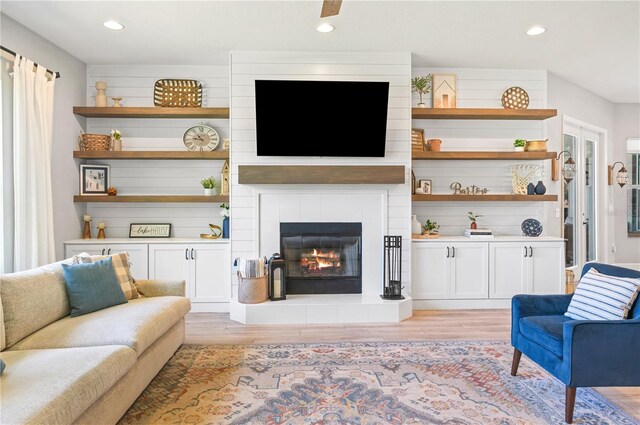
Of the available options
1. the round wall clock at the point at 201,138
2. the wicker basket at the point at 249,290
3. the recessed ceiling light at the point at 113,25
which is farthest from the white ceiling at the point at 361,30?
the wicker basket at the point at 249,290

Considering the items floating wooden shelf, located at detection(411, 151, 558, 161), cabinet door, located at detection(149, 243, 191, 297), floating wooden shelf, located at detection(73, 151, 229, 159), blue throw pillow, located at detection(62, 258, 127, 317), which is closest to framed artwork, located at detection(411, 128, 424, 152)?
floating wooden shelf, located at detection(411, 151, 558, 161)

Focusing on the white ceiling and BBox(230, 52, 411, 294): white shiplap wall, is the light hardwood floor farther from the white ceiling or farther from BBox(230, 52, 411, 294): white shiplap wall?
the white ceiling

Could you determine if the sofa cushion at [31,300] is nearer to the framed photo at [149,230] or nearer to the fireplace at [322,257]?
the framed photo at [149,230]

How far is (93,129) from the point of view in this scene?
4785 mm

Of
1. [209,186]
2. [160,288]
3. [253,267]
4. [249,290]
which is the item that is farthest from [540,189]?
[160,288]

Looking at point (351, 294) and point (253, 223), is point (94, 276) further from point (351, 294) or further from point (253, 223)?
point (351, 294)

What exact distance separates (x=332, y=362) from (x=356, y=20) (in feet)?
9.70

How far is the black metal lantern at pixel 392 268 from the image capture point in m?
4.26

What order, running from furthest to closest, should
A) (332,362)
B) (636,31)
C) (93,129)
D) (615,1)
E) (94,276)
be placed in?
(93,129), (636,31), (615,1), (332,362), (94,276)

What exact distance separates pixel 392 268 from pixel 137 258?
2.82 m

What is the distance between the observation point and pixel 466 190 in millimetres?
4875

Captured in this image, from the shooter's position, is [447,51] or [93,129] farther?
[93,129]

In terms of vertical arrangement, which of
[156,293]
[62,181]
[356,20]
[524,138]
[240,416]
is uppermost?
[356,20]

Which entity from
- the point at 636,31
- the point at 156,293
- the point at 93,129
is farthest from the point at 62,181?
the point at 636,31
